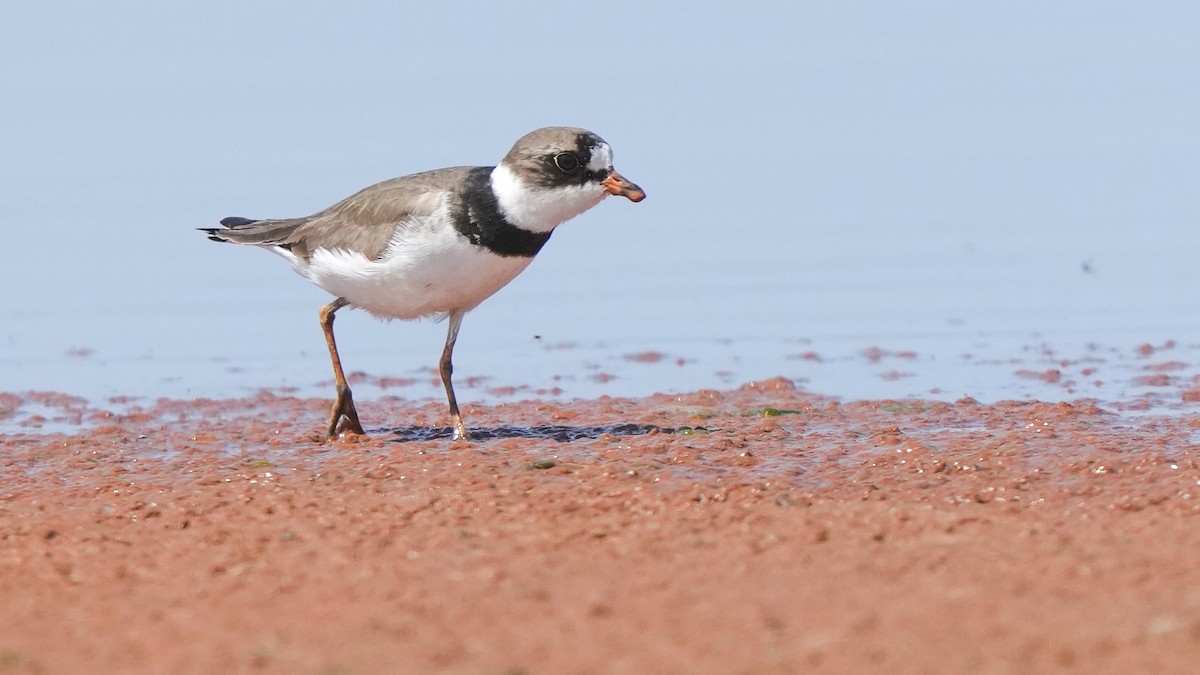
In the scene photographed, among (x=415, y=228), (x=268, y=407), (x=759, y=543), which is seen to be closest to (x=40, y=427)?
(x=268, y=407)

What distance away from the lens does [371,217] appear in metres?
8.63

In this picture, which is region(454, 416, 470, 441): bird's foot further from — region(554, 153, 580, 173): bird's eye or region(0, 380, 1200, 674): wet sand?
region(554, 153, 580, 173): bird's eye

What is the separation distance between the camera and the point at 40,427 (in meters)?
9.65

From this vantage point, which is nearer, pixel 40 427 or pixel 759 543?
pixel 759 543

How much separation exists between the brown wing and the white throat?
0.94ft

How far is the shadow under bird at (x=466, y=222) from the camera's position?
823 centimetres

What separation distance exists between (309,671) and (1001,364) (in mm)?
7388

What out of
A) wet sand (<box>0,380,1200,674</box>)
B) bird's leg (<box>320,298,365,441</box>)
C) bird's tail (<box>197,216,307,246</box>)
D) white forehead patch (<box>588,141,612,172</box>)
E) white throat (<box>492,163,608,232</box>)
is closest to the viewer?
wet sand (<box>0,380,1200,674</box>)

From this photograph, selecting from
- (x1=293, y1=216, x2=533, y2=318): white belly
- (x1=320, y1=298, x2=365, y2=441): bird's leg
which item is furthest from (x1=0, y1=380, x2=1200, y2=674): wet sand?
(x1=293, y1=216, x2=533, y2=318): white belly

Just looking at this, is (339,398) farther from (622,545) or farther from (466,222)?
(622,545)

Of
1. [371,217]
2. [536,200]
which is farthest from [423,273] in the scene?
[536,200]

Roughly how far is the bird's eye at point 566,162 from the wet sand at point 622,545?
51.9 inches

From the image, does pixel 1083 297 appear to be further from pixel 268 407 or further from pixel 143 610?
pixel 143 610

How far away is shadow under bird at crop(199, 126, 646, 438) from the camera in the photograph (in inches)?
324
